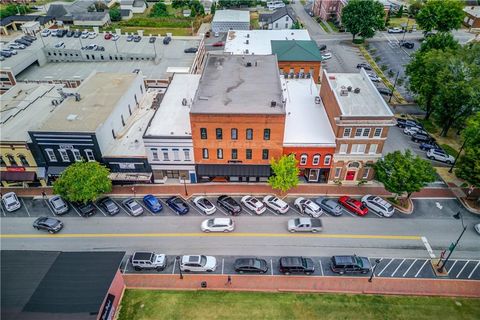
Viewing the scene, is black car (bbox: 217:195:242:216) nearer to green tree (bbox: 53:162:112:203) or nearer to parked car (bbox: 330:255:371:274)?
parked car (bbox: 330:255:371:274)

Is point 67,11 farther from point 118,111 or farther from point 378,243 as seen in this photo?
point 378,243

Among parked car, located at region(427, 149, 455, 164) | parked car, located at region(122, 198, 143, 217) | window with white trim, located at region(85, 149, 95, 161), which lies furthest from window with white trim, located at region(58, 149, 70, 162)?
parked car, located at region(427, 149, 455, 164)

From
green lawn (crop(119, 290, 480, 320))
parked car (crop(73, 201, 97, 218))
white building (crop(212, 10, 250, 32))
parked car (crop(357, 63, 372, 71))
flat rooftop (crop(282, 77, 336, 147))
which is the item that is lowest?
green lawn (crop(119, 290, 480, 320))

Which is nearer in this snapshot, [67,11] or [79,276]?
[79,276]

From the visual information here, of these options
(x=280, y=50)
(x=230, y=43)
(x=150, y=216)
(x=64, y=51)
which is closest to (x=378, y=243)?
(x=150, y=216)

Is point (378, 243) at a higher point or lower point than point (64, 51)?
lower

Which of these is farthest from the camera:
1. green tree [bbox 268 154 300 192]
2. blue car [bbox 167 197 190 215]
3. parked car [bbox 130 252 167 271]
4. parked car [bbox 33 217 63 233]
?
blue car [bbox 167 197 190 215]

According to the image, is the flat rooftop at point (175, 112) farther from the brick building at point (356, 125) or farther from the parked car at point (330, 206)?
the brick building at point (356, 125)

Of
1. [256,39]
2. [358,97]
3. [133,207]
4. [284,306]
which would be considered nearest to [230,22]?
[256,39]
